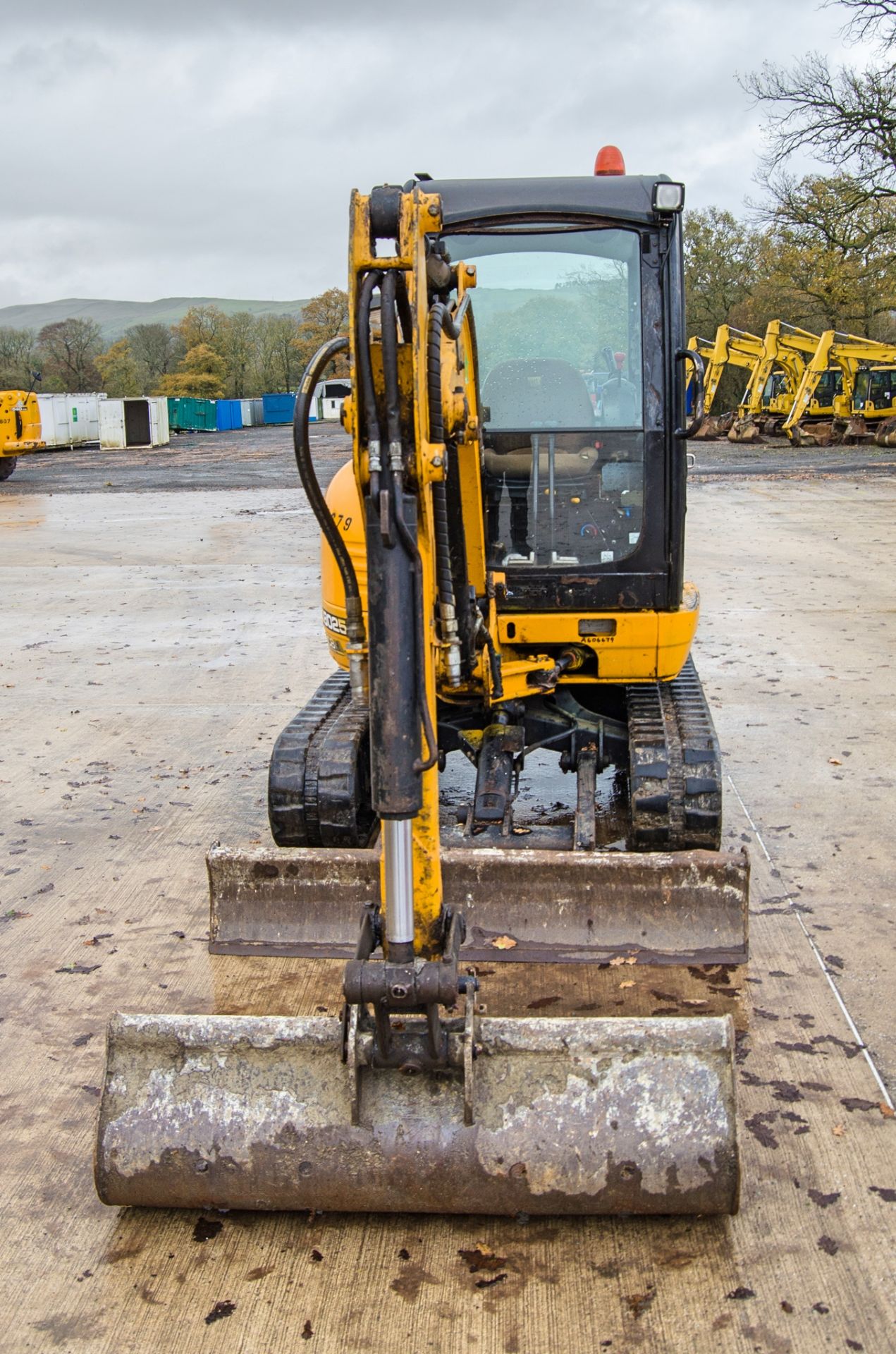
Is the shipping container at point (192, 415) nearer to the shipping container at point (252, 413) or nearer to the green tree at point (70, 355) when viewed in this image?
the shipping container at point (252, 413)

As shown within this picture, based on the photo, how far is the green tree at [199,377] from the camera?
6241cm

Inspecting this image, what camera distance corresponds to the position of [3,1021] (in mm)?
4430

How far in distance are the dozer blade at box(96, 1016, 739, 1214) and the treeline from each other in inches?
2176

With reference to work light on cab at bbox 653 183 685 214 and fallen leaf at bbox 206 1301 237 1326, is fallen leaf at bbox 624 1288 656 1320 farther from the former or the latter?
work light on cab at bbox 653 183 685 214

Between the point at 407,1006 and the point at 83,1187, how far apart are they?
1.13m

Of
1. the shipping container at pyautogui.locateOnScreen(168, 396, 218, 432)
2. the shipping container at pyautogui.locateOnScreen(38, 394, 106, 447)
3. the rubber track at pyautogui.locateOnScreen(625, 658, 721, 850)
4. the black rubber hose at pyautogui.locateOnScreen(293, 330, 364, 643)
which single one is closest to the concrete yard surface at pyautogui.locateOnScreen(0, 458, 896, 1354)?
the rubber track at pyautogui.locateOnScreen(625, 658, 721, 850)

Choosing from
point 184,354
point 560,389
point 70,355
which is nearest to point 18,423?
point 560,389

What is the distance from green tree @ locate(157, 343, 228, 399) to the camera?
205 feet

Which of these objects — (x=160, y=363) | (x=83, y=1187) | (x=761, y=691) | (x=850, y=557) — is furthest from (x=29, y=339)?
(x=83, y=1187)

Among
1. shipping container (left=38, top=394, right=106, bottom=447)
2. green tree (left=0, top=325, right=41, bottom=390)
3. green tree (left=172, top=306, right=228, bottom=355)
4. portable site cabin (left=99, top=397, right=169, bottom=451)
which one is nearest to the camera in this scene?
shipping container (left=38, top=394, right=106, bottom=447)

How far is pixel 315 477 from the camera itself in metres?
3.44

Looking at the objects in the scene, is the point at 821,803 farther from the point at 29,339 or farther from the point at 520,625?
the point at 29,339

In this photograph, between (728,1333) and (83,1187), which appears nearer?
(728,1333)

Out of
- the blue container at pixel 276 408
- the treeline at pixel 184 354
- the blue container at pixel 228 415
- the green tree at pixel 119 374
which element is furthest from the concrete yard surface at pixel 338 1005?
the green tree at pixel 119 374
